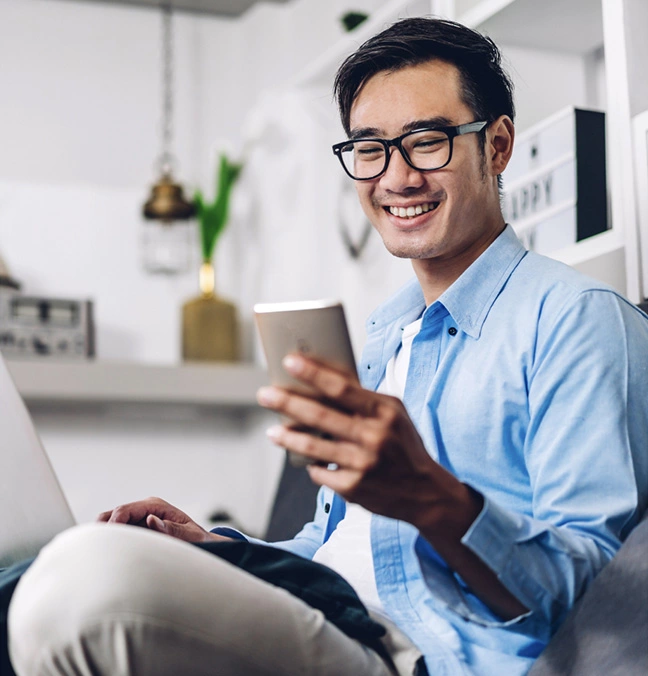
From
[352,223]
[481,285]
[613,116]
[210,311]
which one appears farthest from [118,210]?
[481,285]

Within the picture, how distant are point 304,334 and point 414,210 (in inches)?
20.3

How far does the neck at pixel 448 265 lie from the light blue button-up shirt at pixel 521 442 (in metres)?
0.06

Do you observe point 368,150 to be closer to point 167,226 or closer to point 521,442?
point 521,442

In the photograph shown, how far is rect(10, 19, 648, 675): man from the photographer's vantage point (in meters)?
0.75

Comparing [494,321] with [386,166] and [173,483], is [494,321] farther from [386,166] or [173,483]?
[173,483]

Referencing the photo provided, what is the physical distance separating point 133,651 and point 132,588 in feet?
0.17

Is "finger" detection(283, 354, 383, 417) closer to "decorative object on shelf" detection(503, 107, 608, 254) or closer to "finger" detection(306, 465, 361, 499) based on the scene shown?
"finger" detection(306, 465, 361, 499)

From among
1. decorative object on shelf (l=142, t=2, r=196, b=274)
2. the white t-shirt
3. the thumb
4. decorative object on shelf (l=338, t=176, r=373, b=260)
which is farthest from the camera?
decorative object on shelf (l=142, t=2, r=196, b=274)

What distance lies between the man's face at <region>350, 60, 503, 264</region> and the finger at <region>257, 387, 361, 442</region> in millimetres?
584

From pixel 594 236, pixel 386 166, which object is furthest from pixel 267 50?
pixel 386 166

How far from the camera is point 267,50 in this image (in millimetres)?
3693

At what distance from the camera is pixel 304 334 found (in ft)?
2.73

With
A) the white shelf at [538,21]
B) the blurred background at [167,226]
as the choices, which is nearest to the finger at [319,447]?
the white shelf at [538,21]

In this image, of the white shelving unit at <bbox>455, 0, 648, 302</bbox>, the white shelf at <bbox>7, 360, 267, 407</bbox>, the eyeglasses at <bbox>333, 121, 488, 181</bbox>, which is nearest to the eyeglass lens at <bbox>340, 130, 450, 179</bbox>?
the eyeglasses at <bbox>333, 121, 488, 181</bbox>
